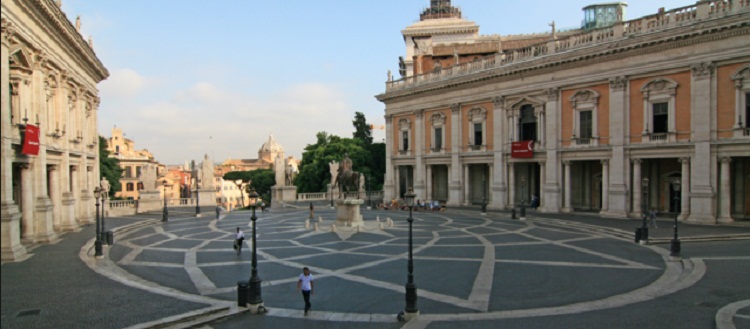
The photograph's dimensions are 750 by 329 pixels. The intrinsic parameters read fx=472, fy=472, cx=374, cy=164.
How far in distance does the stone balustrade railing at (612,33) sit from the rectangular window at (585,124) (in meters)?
5.00

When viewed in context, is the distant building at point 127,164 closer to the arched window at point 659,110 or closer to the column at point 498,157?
the column at point 498,157

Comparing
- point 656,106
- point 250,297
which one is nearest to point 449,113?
point 656,106

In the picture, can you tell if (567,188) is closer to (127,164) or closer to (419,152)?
(419,152)

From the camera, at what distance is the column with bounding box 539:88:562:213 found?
36.8 m

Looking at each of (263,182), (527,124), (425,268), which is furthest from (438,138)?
(263,182)

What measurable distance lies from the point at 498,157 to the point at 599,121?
354 inches

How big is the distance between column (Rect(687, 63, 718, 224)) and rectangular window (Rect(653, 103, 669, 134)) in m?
2.07

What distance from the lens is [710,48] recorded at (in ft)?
92.5

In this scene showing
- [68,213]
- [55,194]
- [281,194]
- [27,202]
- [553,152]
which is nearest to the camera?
[27,202]

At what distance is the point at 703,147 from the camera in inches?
1127

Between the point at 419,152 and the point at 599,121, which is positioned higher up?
the point at 599,121

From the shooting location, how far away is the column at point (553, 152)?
36.8 meters

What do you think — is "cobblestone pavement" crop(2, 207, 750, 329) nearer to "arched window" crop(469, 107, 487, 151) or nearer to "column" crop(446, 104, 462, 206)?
"arched window" crop(469, 107, 487, 151)

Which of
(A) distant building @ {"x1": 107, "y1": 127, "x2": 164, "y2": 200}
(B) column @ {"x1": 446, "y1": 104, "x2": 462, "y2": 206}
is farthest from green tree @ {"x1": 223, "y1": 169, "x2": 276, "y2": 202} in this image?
(B) column @ {"x1": 446, "y1": 104, "x2": 462, "y2": 206}
